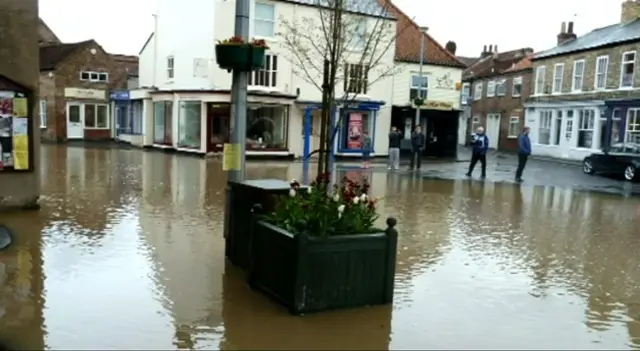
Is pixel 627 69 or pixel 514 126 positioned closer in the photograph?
pixel 627 69

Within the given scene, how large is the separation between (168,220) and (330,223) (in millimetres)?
4945

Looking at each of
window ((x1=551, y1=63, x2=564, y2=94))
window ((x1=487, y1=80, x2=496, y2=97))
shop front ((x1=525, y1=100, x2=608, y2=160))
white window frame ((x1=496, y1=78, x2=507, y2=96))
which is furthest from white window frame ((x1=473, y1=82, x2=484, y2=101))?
window ((x1=551, y1=63, x2=564, y2=94))

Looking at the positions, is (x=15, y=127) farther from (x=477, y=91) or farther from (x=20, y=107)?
(x=477, y=91)

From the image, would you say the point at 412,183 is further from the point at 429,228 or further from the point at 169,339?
the point at 169,339

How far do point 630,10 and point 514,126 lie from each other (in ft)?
35.6

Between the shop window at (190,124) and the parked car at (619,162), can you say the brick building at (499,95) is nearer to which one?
the parked car at (619,162)

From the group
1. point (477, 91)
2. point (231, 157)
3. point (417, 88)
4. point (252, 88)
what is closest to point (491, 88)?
point (477, 91)

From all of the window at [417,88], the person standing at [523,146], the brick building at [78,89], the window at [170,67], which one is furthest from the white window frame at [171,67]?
the person standing at [523,146]

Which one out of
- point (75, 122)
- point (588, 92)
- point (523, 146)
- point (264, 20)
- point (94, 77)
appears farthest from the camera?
point (94, 77)

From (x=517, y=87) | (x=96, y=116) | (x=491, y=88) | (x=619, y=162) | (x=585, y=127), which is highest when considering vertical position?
(x=491, y=88)

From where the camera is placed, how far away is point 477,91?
1841 inches

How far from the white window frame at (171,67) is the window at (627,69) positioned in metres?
21.7

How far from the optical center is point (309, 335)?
15.7ft

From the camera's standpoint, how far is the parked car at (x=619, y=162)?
69.1ft
